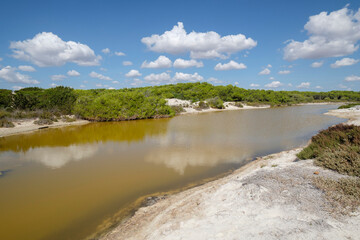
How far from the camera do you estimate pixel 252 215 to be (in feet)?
13.6

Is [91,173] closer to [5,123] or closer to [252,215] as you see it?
[252,215]

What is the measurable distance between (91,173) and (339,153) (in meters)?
9.88

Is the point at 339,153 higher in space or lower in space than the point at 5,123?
lower

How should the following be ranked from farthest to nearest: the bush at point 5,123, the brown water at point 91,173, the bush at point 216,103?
the bush at point 216,103
the bush at point 5,123
the brown water at point 91,173

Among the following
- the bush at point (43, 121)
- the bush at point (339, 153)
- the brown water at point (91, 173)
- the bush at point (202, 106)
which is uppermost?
the bush at point (202, 106)

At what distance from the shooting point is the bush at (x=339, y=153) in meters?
5.55

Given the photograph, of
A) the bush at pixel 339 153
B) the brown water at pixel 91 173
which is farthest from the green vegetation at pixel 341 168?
the brown water at pixel 91 173

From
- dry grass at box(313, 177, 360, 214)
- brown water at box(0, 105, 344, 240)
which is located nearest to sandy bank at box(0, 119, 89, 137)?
brown water at box(0, 105, 344, 240)

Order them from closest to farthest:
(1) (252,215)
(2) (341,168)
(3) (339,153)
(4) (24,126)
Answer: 1. (1) (252,215)
2. (2) (341,168)
3. (3) (339,153)
4. (4) (24,126)

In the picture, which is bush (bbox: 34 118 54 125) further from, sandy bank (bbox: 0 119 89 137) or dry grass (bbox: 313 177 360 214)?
dry grass (bbox: 313 177 360 214)

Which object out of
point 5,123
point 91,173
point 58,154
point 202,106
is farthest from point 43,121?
point 202,106

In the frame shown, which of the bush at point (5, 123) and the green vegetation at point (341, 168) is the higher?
the bush at point (5, 123)

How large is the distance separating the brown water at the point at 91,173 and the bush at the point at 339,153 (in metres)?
3.28

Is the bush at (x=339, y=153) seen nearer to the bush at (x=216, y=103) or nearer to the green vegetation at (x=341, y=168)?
the green vegetation at (x=341, y=168)
